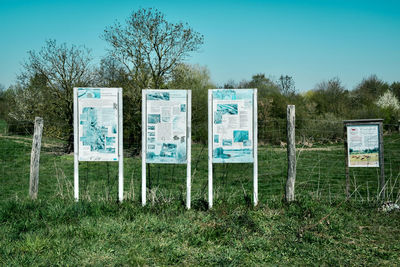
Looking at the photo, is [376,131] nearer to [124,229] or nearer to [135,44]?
[124,229]

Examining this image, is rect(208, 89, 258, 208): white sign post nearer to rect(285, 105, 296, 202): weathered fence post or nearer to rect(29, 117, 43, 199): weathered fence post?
rect(285, 105, 296, 202): weathered fence post

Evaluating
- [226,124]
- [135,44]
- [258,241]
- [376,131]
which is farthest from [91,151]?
[135,44]

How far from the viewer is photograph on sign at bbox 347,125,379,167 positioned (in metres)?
6.91

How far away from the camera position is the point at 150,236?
4.91m

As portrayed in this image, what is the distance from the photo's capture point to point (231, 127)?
20.8 ft

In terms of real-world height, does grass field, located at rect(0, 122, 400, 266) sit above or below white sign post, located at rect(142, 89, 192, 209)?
below

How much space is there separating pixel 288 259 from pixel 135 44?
16.1 m

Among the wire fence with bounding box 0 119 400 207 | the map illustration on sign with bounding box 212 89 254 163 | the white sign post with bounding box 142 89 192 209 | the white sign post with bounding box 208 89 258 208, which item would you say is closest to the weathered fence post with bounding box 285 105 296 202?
the wire fence with bounding box 0 119 400 207

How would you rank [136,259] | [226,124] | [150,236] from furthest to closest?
1. [226,124]
2. [150,236]
3. [136,259]

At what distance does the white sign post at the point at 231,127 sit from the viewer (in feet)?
20.7

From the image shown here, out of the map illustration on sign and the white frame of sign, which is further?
the white frame of sign

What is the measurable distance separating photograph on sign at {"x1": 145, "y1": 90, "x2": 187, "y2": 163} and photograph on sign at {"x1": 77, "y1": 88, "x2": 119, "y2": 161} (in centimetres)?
67

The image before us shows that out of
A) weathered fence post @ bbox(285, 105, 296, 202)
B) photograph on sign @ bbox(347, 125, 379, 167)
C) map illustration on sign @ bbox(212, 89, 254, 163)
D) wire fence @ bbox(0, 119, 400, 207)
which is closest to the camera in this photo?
map illustration on sign @ bbox(212, 89, 254, 163)

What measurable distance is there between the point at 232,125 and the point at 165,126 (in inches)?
49.9
